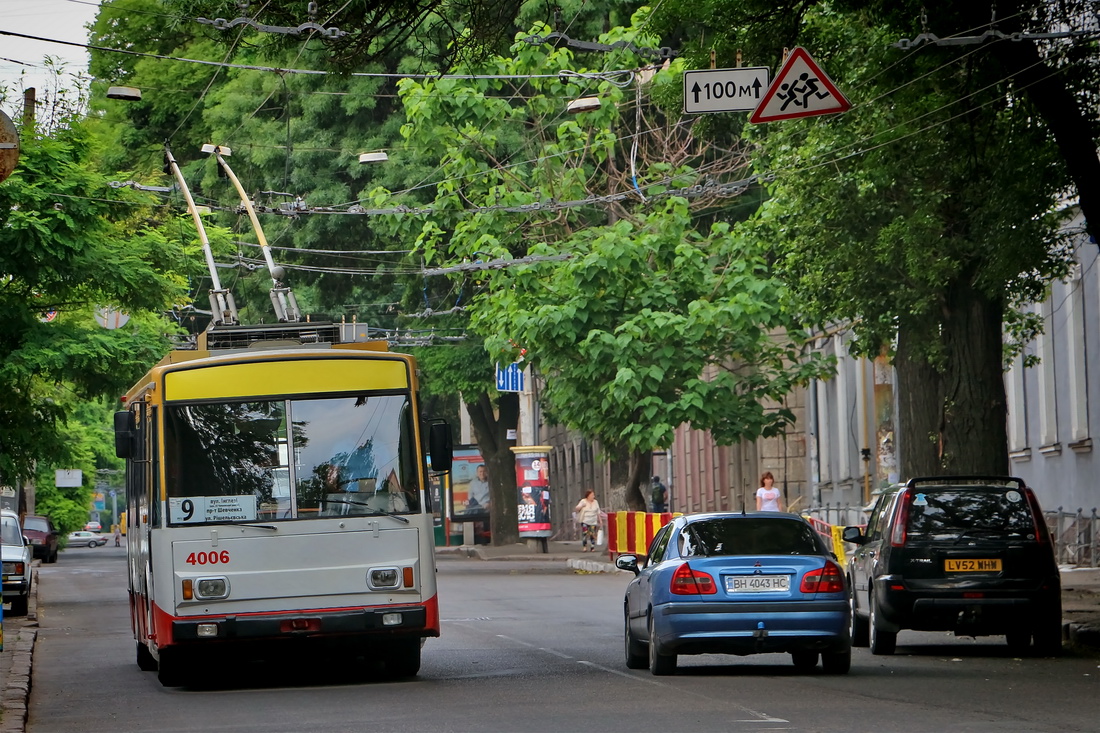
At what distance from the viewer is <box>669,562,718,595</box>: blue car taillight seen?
1597 centimetres

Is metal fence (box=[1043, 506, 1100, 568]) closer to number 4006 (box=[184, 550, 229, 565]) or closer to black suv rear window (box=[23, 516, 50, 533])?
number 4006 (box=[184, 550, 229, 565])

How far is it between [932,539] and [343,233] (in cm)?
2997

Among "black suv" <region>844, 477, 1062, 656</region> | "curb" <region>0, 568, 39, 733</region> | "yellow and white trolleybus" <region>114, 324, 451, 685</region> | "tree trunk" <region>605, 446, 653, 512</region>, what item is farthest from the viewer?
"tree trunk" <region>605, 446, 653, 512</region>

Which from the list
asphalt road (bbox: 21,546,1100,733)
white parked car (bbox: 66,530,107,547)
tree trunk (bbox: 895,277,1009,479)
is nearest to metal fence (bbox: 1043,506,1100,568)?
tree trunk (bbox: 895,277,1009,479)

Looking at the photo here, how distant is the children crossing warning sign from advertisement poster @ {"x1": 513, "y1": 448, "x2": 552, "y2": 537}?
35643 millimetres

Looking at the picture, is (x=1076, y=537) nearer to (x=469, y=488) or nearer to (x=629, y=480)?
(x=629, y=480)

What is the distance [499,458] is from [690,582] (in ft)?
134

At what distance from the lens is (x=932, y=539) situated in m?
18.0

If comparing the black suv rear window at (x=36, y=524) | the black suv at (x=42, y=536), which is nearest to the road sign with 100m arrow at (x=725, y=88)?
the black suv at (x=42, y=536)

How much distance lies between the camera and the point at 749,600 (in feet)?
52.1

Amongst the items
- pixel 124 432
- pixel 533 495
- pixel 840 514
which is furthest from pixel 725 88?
pixel 533 495

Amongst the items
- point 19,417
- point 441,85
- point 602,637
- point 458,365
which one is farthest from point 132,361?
point 458,365

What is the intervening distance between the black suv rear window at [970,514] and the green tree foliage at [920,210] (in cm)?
392

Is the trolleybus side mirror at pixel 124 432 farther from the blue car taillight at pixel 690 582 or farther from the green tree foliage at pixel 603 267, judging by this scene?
the green tree foliage at pixel 603 267
